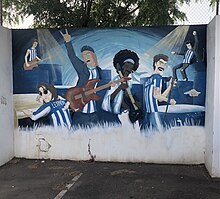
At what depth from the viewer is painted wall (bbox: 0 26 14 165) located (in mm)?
6602

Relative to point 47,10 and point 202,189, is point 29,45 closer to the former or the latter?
point 47,10

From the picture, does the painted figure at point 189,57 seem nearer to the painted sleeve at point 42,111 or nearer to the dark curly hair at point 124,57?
the dark curly hair at point 124,57

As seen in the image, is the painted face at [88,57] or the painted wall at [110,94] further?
the painted face at [88,57]

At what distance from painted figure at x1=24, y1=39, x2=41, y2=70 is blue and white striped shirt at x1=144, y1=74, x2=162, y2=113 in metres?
2.42

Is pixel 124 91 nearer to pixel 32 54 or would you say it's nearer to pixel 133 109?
pixel 133 109

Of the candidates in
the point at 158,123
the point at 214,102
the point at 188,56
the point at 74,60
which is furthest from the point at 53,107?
the point at 214,102

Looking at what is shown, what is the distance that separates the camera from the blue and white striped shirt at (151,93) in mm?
6656

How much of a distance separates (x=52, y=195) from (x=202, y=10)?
4.88 m

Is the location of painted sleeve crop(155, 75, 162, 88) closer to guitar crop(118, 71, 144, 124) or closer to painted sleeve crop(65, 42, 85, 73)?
guitar crop(118, 71, 144, 124)

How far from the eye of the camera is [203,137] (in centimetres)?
654

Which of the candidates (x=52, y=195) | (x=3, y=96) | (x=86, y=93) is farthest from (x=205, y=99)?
(x=3, y=96)

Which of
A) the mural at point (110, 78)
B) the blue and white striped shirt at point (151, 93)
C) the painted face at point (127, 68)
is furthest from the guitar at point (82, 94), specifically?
the blue and white striped shirt at point (151, 93)

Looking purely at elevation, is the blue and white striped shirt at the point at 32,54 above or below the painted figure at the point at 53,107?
above

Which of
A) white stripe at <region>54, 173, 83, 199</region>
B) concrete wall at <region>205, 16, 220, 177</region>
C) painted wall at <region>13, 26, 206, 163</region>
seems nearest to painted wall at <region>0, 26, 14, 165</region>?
painted wall at <region>13, 26, 206, 163</region>
